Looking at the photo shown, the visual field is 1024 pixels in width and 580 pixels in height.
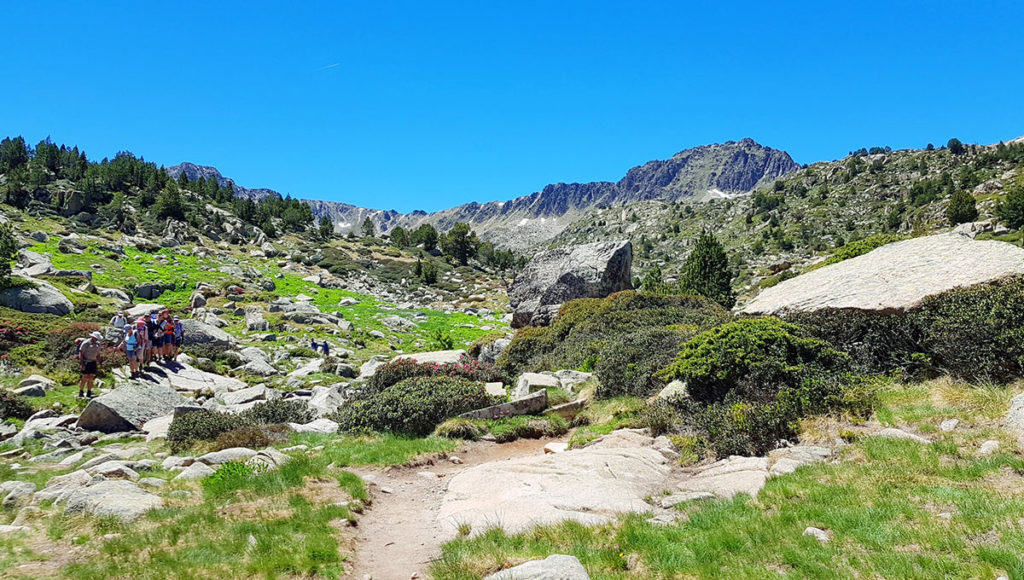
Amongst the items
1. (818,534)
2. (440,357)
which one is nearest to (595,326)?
(440,357)

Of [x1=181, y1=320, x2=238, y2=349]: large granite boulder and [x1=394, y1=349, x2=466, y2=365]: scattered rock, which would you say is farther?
[x1=181, y1=320, x2=238, y2=349]: large granite boulder

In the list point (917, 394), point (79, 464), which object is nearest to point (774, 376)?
point (917, 394)

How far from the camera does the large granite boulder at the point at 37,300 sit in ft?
84.3

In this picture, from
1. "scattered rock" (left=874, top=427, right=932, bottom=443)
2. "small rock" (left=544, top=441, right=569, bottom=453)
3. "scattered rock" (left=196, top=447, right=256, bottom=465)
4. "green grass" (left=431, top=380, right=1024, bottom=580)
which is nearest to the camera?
"green grass" (left=431, top=380, right=1024, bottom=580)

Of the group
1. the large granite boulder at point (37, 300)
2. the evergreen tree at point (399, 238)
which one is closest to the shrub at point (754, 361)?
the large granite boulder at point (37, 300)

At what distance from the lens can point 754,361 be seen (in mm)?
11883

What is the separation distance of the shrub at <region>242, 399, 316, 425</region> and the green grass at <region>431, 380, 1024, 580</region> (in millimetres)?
9653

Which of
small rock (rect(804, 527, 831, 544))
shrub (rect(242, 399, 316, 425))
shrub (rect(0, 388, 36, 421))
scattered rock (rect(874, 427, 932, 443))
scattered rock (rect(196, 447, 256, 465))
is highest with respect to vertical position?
shrub (rect(0, 388, 36, 421))

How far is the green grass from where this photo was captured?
484cm

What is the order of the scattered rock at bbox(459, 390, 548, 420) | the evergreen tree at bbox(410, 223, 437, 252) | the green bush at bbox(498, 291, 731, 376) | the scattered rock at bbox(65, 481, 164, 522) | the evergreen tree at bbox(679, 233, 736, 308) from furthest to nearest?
1. the evergreen tree at bbox(410, 223, 437, 252)
2. the evergreen tree at bbox(679, 233, 736, 308)
3. the green bush at bbox(498, 291, 731, 376)
4. the scattered rock at bbox(459, 390, 548, 420)
5. the scattered rock at bbox(65, 481, 164, 522)

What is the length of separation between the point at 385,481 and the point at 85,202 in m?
81.7

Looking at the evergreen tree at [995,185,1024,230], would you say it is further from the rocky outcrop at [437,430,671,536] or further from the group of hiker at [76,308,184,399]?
the group of hiker at [76,308,184,399]

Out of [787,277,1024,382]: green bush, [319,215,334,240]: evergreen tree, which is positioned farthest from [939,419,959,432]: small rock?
[319,215,334,240]: evergreen tree

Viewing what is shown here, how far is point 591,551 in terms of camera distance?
5801 mm
